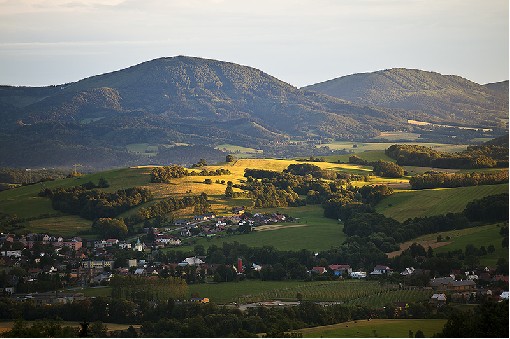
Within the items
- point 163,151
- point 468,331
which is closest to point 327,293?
point 468,331

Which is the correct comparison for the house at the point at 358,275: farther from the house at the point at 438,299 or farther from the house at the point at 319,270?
the house at the point at 438,299

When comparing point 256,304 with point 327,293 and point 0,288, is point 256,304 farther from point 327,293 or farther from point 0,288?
point 0,288

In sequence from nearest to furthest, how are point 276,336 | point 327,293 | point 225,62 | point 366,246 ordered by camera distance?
point 276,336
point 327,293
point 366,246
point 225,62

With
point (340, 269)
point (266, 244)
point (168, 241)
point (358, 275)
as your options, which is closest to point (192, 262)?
point (266, 244)

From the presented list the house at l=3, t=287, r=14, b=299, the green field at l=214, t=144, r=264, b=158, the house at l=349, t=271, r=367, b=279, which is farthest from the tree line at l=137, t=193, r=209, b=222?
the green field at l=214, t=144, r=264, b=158

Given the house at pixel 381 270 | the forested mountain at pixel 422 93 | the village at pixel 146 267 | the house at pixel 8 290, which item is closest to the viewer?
the village at pixel 146 267

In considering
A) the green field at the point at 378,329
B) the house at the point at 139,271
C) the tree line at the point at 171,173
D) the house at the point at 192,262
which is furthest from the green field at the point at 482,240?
the tree line at the point at 171,173
